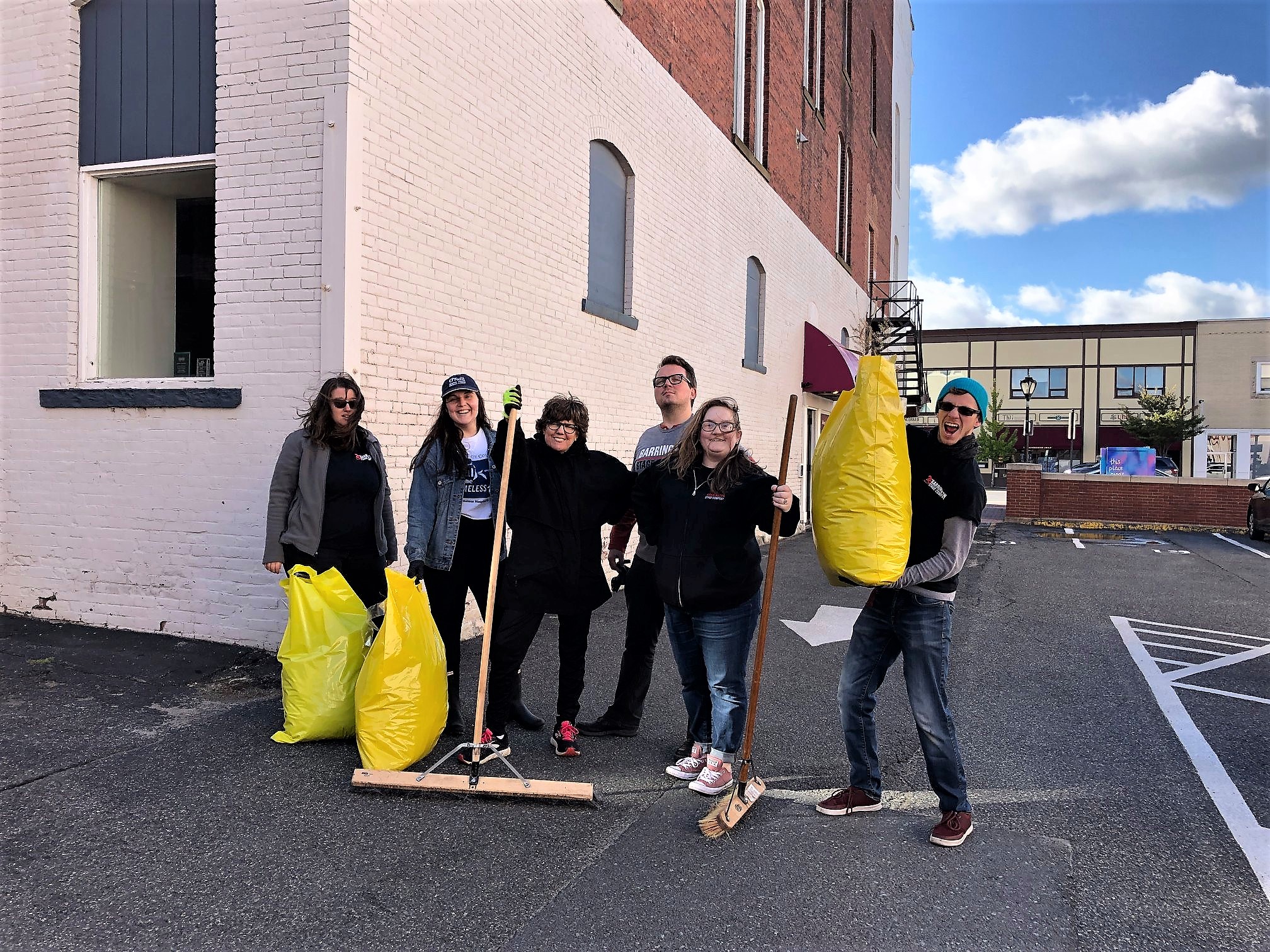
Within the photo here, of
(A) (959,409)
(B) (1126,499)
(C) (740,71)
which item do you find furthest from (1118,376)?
(A) (959,409)

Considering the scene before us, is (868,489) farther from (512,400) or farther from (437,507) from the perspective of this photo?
(437,507)

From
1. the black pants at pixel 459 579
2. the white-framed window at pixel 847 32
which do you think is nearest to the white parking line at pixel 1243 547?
the white-framed window at pixel 847 32

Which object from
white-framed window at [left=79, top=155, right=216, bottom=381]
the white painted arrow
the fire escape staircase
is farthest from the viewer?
the fire escape staircase

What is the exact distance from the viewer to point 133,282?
6547 millimetres

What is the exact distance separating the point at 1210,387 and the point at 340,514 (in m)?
47.7

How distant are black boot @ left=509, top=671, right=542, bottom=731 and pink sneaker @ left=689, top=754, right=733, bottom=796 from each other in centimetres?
112

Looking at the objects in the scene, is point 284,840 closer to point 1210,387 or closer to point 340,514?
point 340,514

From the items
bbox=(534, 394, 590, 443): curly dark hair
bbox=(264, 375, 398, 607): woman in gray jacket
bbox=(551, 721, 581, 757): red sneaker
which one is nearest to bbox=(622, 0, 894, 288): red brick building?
bbox=(264, 375, 398, 607): woman in gray jacket

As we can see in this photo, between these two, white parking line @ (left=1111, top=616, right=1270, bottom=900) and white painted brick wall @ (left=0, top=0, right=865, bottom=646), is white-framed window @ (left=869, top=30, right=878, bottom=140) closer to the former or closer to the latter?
white painted brick wall @ (left=0, top=0, right=865, bottom=646)

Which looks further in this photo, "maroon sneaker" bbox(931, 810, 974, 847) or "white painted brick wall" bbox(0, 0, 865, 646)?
"white painted brick wall" bbox(0, 0, 865, 646)

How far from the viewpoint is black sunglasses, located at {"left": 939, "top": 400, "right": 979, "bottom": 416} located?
→ 332cm

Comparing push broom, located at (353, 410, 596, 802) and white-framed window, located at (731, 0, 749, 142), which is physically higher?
white-framed window, located at (731, 0, 749, 142)

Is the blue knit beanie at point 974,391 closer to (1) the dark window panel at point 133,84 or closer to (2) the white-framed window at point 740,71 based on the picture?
(1) the dark window panel at point 133,84

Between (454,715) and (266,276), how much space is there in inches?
126
